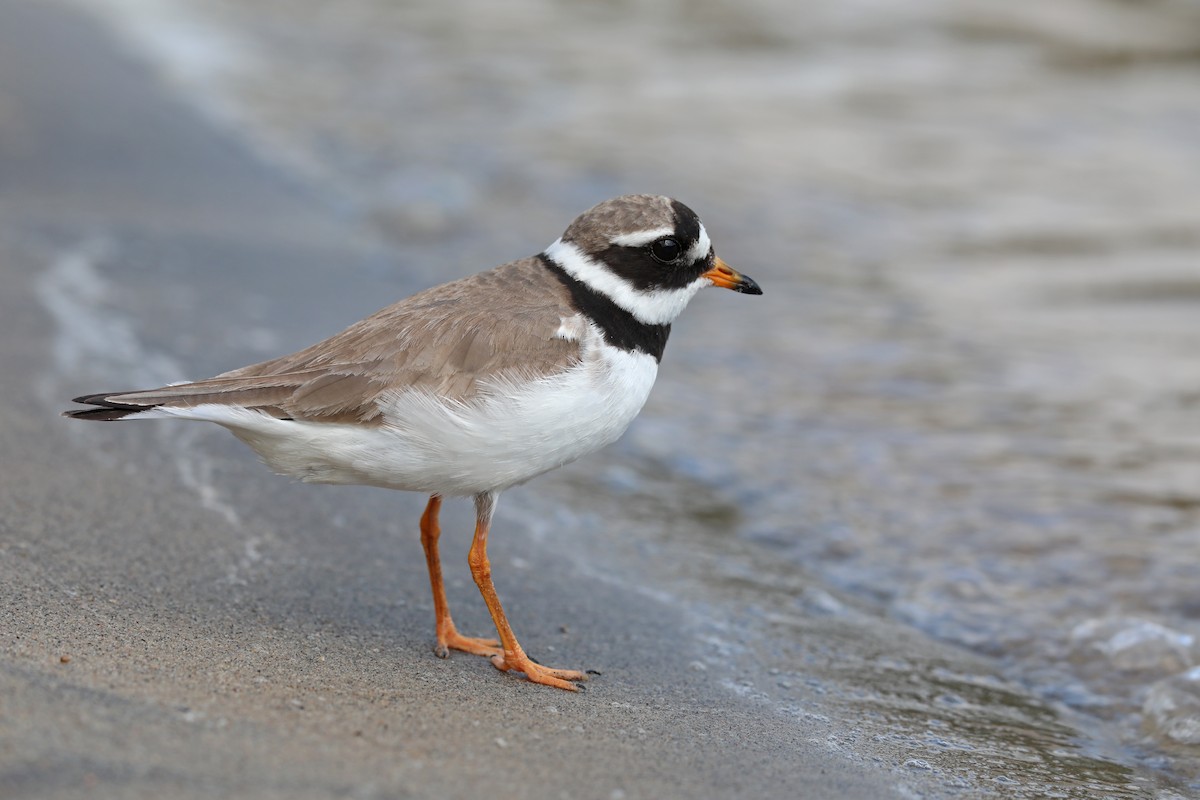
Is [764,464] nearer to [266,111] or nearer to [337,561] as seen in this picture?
[337,561]

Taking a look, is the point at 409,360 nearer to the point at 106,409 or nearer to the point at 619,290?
the point at 619,290

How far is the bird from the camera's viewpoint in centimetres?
415

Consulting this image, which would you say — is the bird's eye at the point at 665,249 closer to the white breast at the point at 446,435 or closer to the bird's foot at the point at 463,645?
the white breast at the point at 446,435

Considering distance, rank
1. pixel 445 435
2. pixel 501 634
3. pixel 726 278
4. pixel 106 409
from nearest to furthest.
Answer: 1. pixel 106 409
2. pixel 445 435
3. pixel 501 634
4. pixel 726 278

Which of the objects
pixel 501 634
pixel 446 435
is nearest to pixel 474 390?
pixel 446 435

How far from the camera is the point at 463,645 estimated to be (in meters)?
4.52

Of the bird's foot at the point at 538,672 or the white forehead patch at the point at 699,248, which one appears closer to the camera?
the bird's foot at the point at 538,672

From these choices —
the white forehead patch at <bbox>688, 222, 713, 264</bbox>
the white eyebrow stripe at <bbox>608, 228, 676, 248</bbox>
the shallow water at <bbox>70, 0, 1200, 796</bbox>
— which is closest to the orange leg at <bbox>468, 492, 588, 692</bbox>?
the shallow water at <bbox>70, 0, 1200, 796</bbox>

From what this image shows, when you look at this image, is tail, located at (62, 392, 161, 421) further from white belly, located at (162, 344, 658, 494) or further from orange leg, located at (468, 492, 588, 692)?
orange leg, located at (468, 492, 588, 692)

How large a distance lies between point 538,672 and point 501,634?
0.70ft

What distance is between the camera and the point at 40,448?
17.6 ft

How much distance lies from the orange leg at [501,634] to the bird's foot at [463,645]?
4cm

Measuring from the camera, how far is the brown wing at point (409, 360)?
4172 millimetres

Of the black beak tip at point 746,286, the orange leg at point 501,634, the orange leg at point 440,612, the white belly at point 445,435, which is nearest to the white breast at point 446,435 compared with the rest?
the white belly at point 445,435
